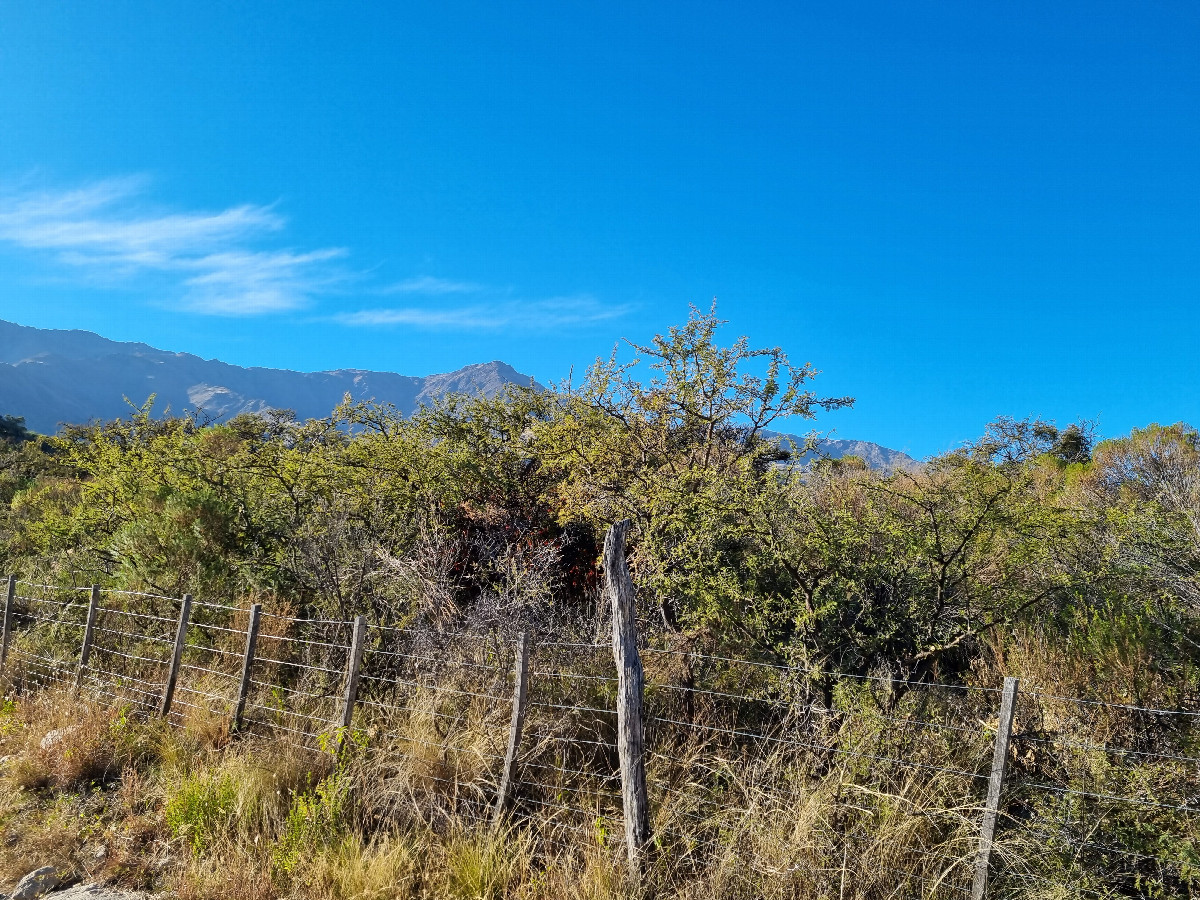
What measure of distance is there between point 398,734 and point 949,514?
17.8 ft

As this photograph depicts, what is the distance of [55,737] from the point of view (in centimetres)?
735

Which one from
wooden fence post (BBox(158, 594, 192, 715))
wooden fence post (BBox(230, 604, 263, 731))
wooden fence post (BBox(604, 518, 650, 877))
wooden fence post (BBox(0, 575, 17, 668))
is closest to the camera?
wooden fence post (BBox(604, 518, 650, 877))

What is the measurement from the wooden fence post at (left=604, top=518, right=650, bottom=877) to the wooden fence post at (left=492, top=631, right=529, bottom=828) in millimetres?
887

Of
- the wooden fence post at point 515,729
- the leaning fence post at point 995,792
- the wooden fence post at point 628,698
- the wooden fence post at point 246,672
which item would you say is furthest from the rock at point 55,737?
the leaning fence post at point 995,792

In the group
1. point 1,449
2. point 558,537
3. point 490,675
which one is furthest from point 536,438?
point 1,449

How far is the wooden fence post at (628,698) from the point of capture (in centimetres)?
499

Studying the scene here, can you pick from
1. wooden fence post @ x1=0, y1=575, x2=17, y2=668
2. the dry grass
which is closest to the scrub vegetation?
the dry grass

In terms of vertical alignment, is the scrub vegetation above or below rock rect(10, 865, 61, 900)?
above

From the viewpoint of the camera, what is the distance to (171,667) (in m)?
7.88

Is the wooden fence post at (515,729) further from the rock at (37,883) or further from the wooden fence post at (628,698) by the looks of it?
the rock at (37,883)

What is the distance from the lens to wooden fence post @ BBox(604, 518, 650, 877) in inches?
196

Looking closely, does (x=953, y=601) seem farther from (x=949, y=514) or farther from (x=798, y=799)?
(x=798, y=799)

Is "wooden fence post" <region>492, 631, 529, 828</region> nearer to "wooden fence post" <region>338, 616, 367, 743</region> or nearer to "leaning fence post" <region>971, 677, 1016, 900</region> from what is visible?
"wooden fence post" <region>338, 616, 367, 743</region>

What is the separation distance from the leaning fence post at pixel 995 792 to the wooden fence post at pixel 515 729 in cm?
321
